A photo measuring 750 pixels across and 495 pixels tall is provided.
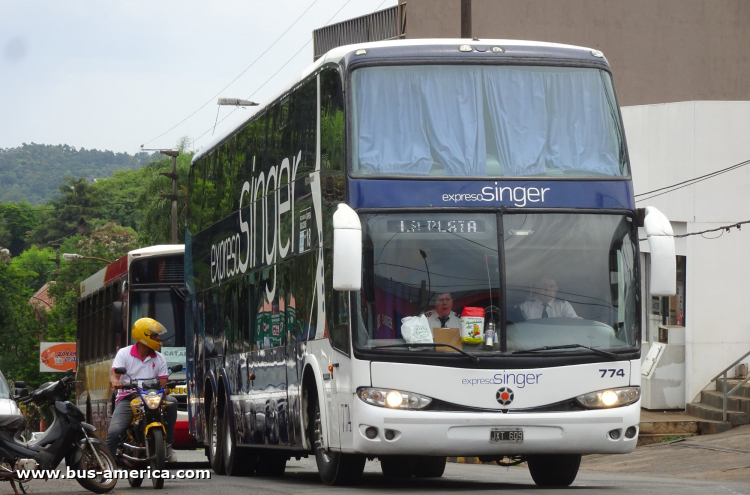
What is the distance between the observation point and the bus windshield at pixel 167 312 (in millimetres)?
21984

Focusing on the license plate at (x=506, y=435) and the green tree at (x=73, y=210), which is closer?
the license plate at (x=506, y=435)

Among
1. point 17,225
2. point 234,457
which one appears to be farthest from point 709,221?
point 17,225

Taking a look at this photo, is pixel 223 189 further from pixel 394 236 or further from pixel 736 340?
pixel 736 340

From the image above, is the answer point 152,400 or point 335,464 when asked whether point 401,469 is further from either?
point 152,400

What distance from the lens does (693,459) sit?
21.4 meters

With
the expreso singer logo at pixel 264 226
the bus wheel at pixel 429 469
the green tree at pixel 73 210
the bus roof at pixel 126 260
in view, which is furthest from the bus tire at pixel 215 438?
the green tree at pixel 73 210

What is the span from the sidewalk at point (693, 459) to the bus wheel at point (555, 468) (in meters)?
4.09

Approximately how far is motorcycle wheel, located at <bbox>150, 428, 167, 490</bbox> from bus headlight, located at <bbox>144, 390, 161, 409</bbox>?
0.23m

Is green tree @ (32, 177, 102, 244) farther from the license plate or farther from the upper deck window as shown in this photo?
the license plate

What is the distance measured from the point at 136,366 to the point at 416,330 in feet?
11.4

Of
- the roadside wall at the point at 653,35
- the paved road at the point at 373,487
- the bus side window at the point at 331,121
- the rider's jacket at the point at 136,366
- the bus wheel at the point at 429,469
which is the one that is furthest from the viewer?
the roadside wall at the point at 653,35

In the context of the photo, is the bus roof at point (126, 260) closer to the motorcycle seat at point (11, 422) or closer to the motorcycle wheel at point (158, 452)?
the motorcycle wheel at point (158, 452)

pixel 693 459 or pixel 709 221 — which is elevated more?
pixel 709 221

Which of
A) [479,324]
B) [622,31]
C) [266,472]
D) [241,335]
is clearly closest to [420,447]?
[479,324]
